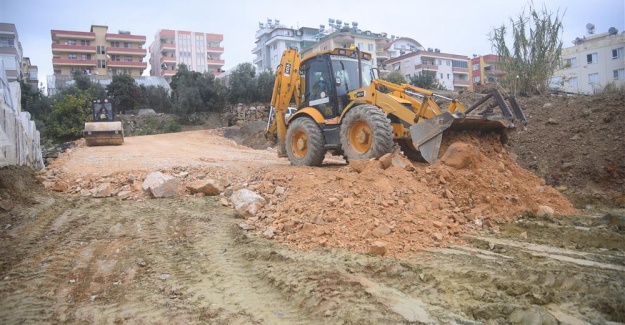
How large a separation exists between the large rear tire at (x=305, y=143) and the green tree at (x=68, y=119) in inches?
899

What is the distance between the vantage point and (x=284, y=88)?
9773 mm

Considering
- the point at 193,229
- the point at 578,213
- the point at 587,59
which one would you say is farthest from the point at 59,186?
the point at 587,59

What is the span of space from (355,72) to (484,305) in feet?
21.5

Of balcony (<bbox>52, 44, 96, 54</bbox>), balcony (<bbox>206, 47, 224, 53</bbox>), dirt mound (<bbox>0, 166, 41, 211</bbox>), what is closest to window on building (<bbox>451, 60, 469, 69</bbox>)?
balcony (<bbox>206, 47, 224, 53</bbox>)

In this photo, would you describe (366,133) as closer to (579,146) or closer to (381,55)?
(579,146)

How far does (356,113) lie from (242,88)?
88.2 feet

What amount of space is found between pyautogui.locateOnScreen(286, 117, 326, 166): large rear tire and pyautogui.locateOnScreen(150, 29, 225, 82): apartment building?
5837cm

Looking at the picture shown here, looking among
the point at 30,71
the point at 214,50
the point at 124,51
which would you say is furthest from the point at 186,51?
the point at 30,71

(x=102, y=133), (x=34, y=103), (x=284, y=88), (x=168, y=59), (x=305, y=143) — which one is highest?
(x=168, y=59)

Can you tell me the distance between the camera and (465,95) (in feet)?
47.2

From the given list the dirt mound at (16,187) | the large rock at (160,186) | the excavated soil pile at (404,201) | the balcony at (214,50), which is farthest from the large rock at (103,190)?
the balcony at (214,50)

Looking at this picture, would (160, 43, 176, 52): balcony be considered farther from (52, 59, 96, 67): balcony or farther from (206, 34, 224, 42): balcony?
(52, 59, 96, 67): balcony

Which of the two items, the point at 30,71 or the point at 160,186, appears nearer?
the point at 160,186

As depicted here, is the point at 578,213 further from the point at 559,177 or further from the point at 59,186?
the point at 59,186
